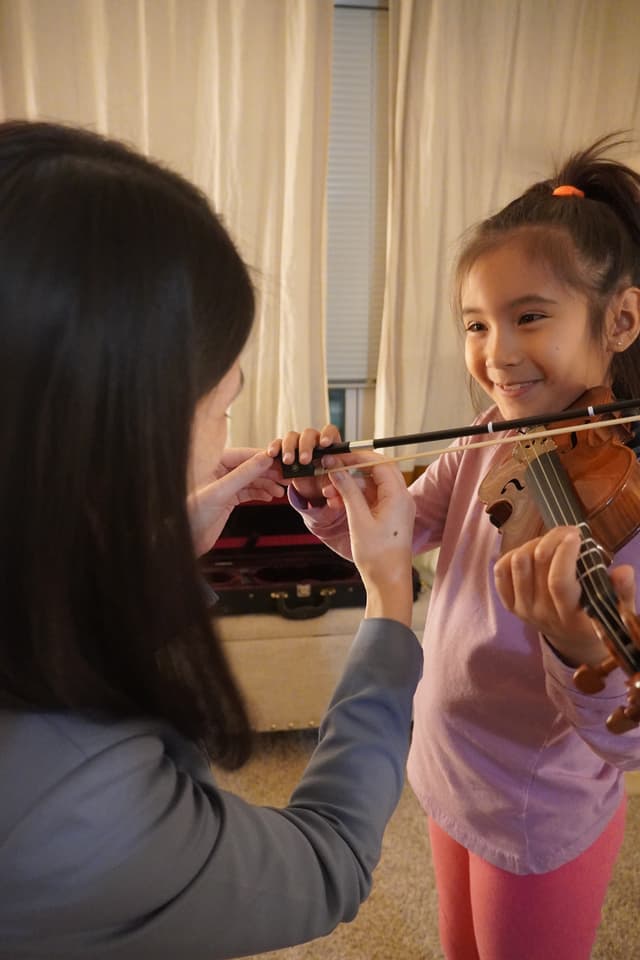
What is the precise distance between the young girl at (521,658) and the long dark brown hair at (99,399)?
14.1 inches

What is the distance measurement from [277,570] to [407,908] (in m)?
0.84

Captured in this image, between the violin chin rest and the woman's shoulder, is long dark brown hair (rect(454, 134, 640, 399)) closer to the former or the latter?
the violin chin rest

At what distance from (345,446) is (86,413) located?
436mm

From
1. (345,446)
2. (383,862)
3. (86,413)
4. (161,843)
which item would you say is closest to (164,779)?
(161,843)

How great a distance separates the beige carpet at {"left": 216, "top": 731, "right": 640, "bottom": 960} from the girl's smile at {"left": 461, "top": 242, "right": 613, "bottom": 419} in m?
0.72

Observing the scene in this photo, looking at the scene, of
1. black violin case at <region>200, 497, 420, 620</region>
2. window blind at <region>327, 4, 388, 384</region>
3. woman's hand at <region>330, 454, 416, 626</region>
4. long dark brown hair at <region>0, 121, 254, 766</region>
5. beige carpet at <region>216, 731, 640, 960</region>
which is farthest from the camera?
window blind at <region>327, 4, 388, 384</region>

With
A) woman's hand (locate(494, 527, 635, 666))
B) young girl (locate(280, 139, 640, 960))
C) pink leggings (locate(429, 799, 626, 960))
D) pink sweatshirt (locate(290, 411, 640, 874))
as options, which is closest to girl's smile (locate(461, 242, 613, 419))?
young girl (locate(280, 139, 640, 960))

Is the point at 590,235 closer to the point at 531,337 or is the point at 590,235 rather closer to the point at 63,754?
the point at 531,337

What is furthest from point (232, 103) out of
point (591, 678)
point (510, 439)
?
point (591, 678)

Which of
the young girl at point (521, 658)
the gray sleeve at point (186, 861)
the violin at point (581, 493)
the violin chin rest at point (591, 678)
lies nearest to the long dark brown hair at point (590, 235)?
the young girl at point (521, 658)

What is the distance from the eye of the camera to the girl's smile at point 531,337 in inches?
28.4

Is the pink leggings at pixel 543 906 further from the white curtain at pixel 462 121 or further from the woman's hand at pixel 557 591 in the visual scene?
the white curtain at pixel 462 121

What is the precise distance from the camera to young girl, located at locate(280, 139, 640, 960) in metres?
0.69

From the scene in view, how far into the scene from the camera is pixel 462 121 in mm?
1939
